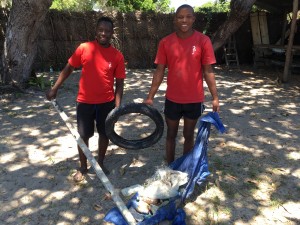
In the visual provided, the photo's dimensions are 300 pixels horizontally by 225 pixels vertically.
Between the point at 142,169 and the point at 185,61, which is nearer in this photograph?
the point at 185,61

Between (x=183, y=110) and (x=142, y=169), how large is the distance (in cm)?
108

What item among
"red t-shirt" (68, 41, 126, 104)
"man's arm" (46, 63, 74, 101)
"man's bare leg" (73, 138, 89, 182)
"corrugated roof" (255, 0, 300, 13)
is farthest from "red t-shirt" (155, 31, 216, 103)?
"corrugated roof" (255, 0, 300, 13)

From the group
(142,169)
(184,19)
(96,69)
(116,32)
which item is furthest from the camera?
(116,32)

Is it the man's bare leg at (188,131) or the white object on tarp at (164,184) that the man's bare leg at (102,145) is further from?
the man's bare leg at (188,131)

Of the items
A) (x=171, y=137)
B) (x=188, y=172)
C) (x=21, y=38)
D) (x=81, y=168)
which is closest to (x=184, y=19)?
(x=171, y=137)

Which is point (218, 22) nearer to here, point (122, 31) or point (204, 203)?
point (122, 31)

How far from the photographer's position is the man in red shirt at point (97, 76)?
10.4 ft

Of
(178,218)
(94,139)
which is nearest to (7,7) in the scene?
(94,139)

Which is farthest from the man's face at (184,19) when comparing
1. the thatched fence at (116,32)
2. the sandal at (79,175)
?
the thatched fence at (116,32)

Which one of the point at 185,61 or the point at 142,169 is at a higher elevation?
the point at 185,61

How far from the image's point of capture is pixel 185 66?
306 cm

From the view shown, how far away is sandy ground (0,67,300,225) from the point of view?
122 inches

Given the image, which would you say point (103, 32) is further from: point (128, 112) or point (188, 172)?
point (188, 172)

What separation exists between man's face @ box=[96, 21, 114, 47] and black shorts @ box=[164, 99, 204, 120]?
90 centimetres
